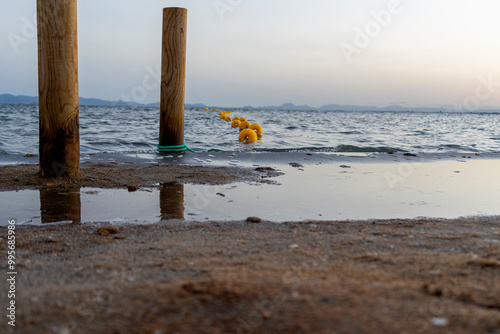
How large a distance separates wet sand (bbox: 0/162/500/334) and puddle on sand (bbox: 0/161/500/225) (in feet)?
1.73

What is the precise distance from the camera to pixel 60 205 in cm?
472

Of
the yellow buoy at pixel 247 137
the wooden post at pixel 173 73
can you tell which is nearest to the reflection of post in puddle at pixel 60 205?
the wooden post at pixel 173 73

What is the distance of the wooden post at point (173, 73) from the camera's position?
28.8ft

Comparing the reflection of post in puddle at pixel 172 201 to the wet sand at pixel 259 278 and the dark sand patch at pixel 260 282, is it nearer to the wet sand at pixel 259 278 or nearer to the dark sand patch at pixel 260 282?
the wet sand at pixel 259 278

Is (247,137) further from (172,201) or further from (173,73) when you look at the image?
(172,201)

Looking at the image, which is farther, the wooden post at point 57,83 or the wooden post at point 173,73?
the wooden post at point 173,73

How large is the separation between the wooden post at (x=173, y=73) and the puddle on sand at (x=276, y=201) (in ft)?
10.8

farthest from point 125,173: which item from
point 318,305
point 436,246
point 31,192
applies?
point 318,305

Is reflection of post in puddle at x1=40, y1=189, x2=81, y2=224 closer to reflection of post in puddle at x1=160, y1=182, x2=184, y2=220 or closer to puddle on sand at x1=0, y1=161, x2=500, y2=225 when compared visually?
puddle on sand at x1=0, y1=161, x2=500, y2=225

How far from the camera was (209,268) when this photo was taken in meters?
2.49

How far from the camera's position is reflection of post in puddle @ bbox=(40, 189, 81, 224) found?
4285 millimetres

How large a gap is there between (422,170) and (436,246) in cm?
589

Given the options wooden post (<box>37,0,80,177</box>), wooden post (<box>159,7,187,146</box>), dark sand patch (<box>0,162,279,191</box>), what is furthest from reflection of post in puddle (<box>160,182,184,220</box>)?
wooden post (<box>159,7,187,146</box>)

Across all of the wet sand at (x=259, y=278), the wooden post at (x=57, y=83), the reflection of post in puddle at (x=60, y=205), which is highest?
the wooden post at (x=57, y=83)
